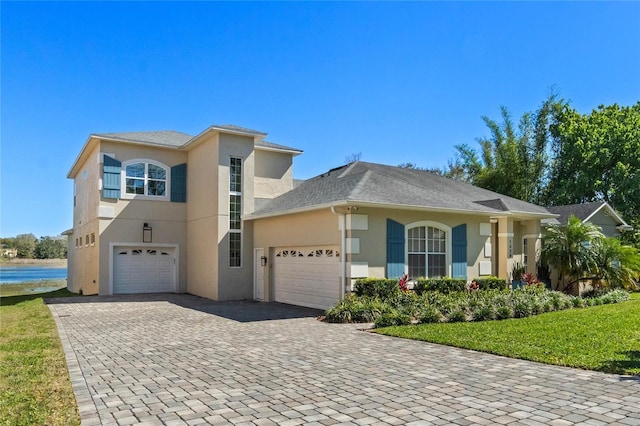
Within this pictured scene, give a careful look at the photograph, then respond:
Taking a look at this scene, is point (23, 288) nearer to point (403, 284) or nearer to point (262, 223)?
point (262, 223)

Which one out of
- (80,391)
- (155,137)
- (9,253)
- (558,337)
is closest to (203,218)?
(155,137)

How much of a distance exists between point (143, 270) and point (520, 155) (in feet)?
89.0

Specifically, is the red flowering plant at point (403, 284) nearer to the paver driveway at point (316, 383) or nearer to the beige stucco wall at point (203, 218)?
the paver driveway at point (316, 383)

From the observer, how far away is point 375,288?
526 inches

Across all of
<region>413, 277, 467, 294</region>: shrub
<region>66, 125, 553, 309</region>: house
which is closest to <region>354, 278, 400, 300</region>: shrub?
<region>66, 125, 553, 309</region>: house

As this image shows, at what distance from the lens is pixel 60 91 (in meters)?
15.7

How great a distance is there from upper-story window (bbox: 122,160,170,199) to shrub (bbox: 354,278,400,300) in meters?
11.3

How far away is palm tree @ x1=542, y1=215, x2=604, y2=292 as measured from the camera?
1805cm

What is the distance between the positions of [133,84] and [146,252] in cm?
758

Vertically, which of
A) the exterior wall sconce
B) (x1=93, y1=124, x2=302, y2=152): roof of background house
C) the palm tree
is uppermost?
(x1=93, y1=124, x2=302, y2=152): roof of background house

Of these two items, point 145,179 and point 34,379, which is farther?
point 145,179

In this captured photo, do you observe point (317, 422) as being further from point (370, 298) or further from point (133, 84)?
point (133, 84)

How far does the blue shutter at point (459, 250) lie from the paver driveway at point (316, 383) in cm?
630

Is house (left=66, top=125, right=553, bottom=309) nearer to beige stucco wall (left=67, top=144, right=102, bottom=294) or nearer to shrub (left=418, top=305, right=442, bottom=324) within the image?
beige stucco wall (left=67, top=144, right=102, bottom=294)
